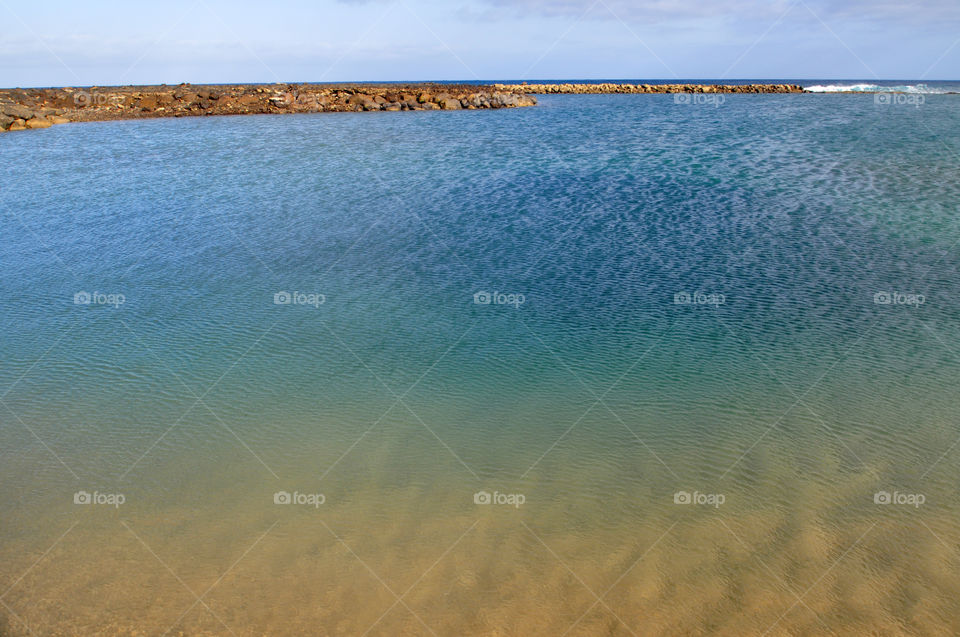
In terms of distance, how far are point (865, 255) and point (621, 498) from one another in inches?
494

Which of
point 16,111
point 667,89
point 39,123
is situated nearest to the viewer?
point 16,111

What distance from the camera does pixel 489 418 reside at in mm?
9328

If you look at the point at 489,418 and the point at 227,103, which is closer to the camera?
the point at 489,418

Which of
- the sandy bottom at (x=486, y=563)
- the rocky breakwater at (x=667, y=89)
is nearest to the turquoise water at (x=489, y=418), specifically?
the sandy bottom at (x=486, y=563)

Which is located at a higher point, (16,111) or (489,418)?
(16,111)

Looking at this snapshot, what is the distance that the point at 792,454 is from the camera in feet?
27.2

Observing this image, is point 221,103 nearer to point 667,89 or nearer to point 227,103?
point 227,103

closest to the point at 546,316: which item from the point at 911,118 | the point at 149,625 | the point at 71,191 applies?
the point at 149,625

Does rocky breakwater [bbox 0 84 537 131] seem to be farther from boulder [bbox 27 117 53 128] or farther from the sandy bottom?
the sandy bottom

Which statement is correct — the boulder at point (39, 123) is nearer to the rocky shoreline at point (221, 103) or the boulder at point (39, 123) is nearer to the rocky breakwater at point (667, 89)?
the rocky shoreline at point (221, 103)

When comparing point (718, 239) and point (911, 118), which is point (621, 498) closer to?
point (718, 239)

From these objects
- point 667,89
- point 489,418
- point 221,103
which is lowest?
point 489,418

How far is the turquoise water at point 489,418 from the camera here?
6266 mm

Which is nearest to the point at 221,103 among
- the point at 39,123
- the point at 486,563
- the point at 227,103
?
the point at 227,103
